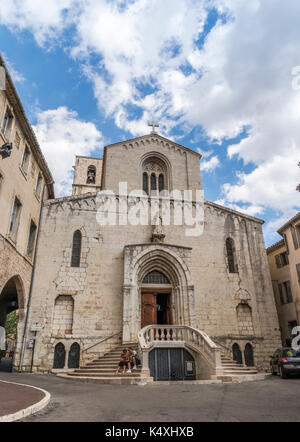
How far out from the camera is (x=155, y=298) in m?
18.2

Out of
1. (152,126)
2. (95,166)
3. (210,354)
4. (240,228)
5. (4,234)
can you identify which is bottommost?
(210,354)

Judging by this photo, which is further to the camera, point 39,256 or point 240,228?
point 240,228

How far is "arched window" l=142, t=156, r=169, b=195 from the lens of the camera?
22.7 m

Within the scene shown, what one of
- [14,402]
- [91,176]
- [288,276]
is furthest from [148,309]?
[91,176]

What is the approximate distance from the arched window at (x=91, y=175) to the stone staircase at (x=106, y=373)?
1118 inches

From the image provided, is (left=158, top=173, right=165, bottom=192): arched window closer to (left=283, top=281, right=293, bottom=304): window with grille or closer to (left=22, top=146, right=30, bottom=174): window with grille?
(left=22, top=146, right=30, bottom=174): window with grille

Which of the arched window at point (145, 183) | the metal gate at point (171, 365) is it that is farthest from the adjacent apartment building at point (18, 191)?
the metal gate at point (171, 365)

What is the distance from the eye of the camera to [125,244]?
18672 mm

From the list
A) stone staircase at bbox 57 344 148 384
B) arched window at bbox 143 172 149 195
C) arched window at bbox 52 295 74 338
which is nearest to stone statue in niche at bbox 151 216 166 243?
arched window at bbox 143 172 149 195

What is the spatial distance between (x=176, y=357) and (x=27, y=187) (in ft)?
35.5

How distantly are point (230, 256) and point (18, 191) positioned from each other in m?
13.1
